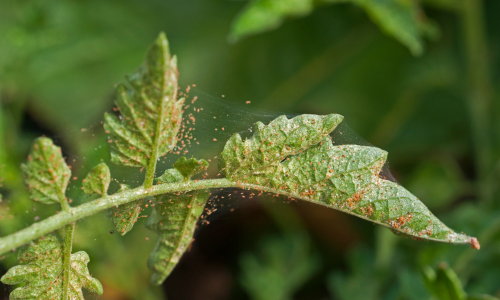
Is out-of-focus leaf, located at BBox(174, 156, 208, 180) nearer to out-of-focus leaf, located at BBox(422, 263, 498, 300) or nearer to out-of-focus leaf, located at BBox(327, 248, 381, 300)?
out-of-focus leaf, located at BBox(422, 263, 498, 300)

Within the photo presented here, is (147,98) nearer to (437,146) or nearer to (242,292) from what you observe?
(242,292)

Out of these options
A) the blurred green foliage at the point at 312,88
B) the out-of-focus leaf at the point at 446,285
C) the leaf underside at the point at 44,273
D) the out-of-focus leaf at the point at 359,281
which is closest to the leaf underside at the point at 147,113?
the leaf underside at the point at 44,273

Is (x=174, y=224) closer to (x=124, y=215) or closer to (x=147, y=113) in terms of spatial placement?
(x=124, y=215)

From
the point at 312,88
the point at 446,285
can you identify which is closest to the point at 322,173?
the point at 446,285

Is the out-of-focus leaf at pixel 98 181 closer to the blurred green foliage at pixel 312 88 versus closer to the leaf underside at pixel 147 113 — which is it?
the leaf underside at pixel 147 113

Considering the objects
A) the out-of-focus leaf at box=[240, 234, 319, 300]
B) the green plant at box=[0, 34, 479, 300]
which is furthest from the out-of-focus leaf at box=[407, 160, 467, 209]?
the green plant at box=[0, 34, 479, 300]

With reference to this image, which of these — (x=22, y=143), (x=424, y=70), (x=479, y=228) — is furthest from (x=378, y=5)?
(x=22, y=143)
